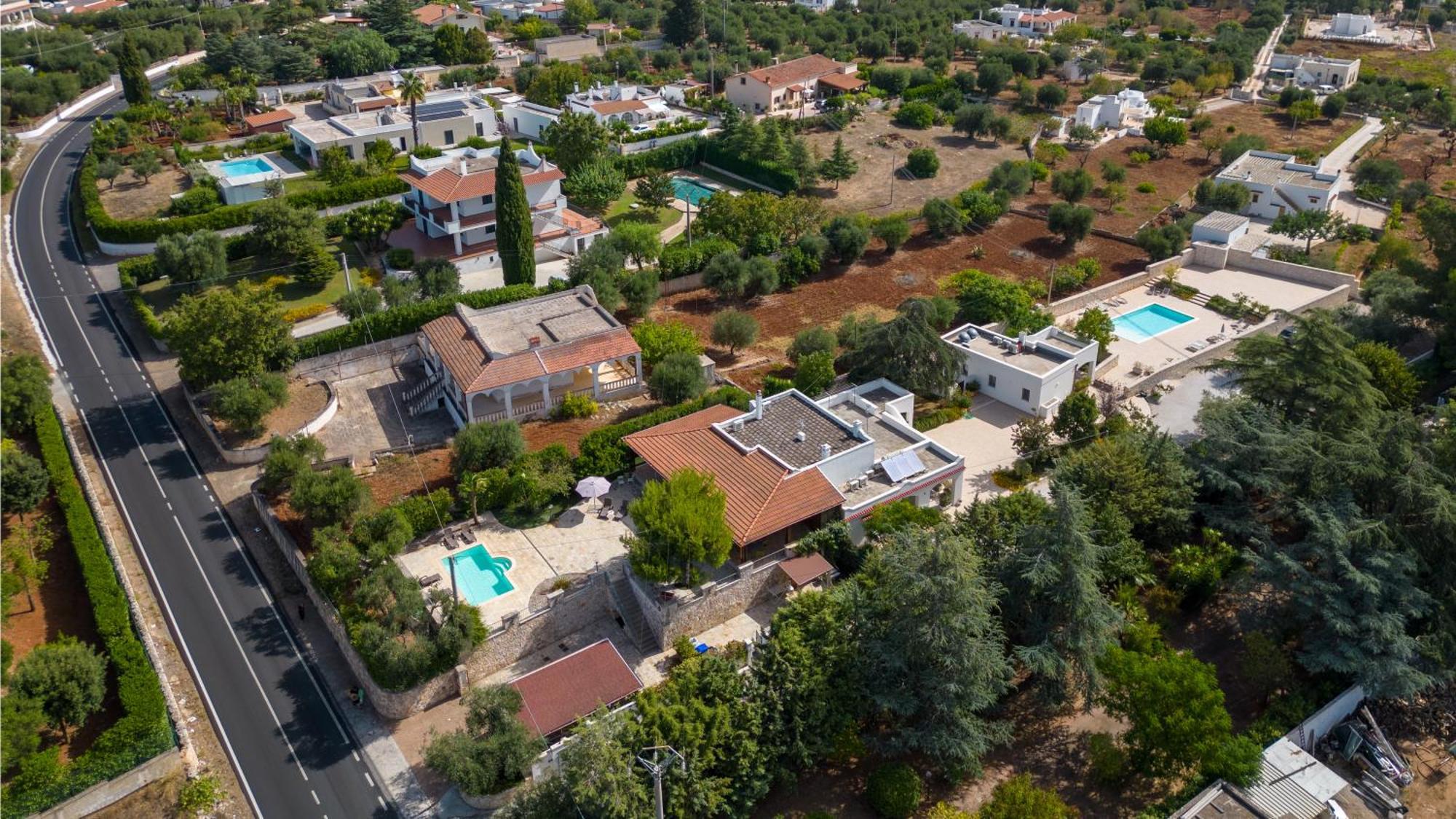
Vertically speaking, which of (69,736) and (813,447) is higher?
(813,447)

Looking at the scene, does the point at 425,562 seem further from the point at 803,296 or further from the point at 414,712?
the point at 803,296

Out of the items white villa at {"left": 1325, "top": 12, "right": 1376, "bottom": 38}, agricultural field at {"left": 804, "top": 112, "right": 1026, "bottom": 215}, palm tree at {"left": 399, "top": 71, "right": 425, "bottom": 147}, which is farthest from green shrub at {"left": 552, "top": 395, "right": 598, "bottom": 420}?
white villa at {"left": 1325, "top": 12, "right": 1376, "bottom": 38}

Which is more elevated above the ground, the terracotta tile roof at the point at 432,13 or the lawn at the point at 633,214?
the terracotta tile roof at the point at 432,13

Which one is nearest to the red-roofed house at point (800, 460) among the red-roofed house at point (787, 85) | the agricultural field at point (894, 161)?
the agricultural field at point (894, 161)

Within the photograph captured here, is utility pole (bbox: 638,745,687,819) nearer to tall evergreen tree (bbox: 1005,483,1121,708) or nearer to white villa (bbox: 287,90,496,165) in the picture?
tall evergreen tree (bbox: 1005,483,1121,708)

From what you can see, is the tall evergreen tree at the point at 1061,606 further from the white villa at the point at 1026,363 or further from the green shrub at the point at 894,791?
the white villa at the point at 1026,363

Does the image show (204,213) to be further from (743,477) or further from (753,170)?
(743,477)

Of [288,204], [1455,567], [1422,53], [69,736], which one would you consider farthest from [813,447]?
[1422,53]

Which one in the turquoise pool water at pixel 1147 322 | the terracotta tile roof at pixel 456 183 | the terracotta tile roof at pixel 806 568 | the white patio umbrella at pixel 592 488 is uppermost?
the terracotta tile roof at pixel 456 183
